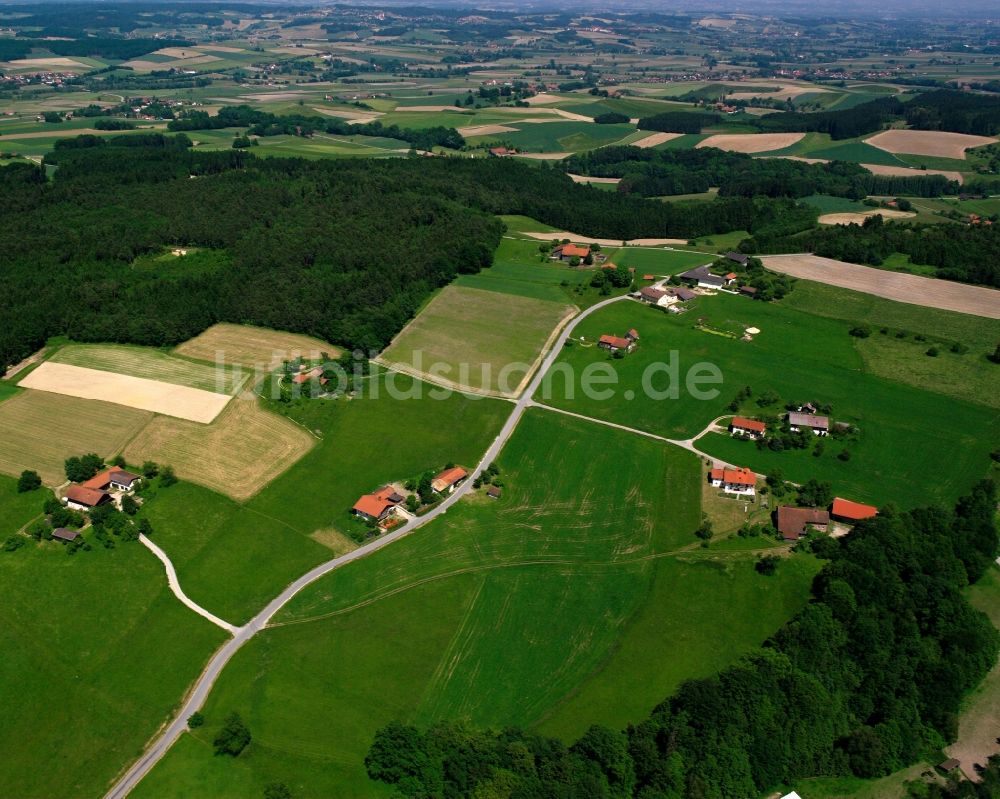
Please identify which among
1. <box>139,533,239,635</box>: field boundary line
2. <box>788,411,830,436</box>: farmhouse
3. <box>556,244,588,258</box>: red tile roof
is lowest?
<box>139,533,239,635</box>: field boundary line

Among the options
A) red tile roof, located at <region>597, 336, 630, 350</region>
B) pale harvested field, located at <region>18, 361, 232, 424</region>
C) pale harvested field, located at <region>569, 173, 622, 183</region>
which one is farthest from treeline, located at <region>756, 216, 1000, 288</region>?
pale harvested field, located at <region>18, 361, 232, 424</region>

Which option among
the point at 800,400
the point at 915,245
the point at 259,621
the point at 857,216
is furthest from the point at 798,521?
the point at 857,216

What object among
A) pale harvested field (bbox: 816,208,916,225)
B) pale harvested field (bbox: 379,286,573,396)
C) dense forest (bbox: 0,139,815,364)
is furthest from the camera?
pale harvested field (bbox: 816,208,916,225)

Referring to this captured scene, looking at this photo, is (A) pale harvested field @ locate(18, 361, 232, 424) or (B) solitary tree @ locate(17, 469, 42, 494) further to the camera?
(A) pale harvested field @ locate(18, 361, 232, 424)

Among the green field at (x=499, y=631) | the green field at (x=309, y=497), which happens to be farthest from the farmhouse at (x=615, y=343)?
the green field at (x=499, y=631)

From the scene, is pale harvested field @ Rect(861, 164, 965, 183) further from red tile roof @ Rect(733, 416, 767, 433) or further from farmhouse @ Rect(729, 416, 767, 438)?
farmhouse @ Rect(729, 416, 767, 438)

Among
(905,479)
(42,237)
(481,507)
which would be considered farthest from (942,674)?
(42,237)

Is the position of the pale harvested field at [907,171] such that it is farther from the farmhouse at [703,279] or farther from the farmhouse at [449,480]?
the farmhouse at [449,480]

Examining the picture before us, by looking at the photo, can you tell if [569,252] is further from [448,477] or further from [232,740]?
[232,740]
